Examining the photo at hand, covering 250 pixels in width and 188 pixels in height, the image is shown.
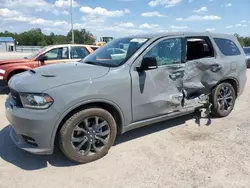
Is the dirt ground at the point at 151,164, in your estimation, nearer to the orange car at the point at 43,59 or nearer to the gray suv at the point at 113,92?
the gray suv at the point at 113,92

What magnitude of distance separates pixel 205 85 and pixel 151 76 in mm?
1574

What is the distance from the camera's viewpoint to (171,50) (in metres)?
4.23

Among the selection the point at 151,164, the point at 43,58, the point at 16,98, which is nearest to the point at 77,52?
the point at 43,58

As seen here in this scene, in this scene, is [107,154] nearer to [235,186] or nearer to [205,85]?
[235,186]

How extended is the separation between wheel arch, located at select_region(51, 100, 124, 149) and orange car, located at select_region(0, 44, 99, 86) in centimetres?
480

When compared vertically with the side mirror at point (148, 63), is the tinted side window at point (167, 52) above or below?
above

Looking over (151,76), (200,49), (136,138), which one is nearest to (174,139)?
(136,138)

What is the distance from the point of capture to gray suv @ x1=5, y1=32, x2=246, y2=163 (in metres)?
3.04

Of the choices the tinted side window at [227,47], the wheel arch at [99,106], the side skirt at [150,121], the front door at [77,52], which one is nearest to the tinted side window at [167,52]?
the side skirt at [150,121]

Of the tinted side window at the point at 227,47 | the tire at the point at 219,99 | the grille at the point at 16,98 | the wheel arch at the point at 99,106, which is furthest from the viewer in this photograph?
the tinted side window at the point at 227,47

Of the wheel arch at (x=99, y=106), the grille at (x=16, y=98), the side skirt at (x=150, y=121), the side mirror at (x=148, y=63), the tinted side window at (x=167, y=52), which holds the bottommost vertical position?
the side skirt at (x=150, y=121)

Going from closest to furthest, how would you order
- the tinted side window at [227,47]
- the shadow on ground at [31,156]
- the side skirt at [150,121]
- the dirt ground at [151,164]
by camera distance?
the dirt ground at [151,164] < the shadow on ground at [31,156] < the side skirt at [150,121] < the tinted side window at [227,47]

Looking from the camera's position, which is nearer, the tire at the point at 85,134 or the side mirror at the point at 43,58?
the tire at the point at 85,134

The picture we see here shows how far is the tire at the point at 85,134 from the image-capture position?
Answer: 3.14m
